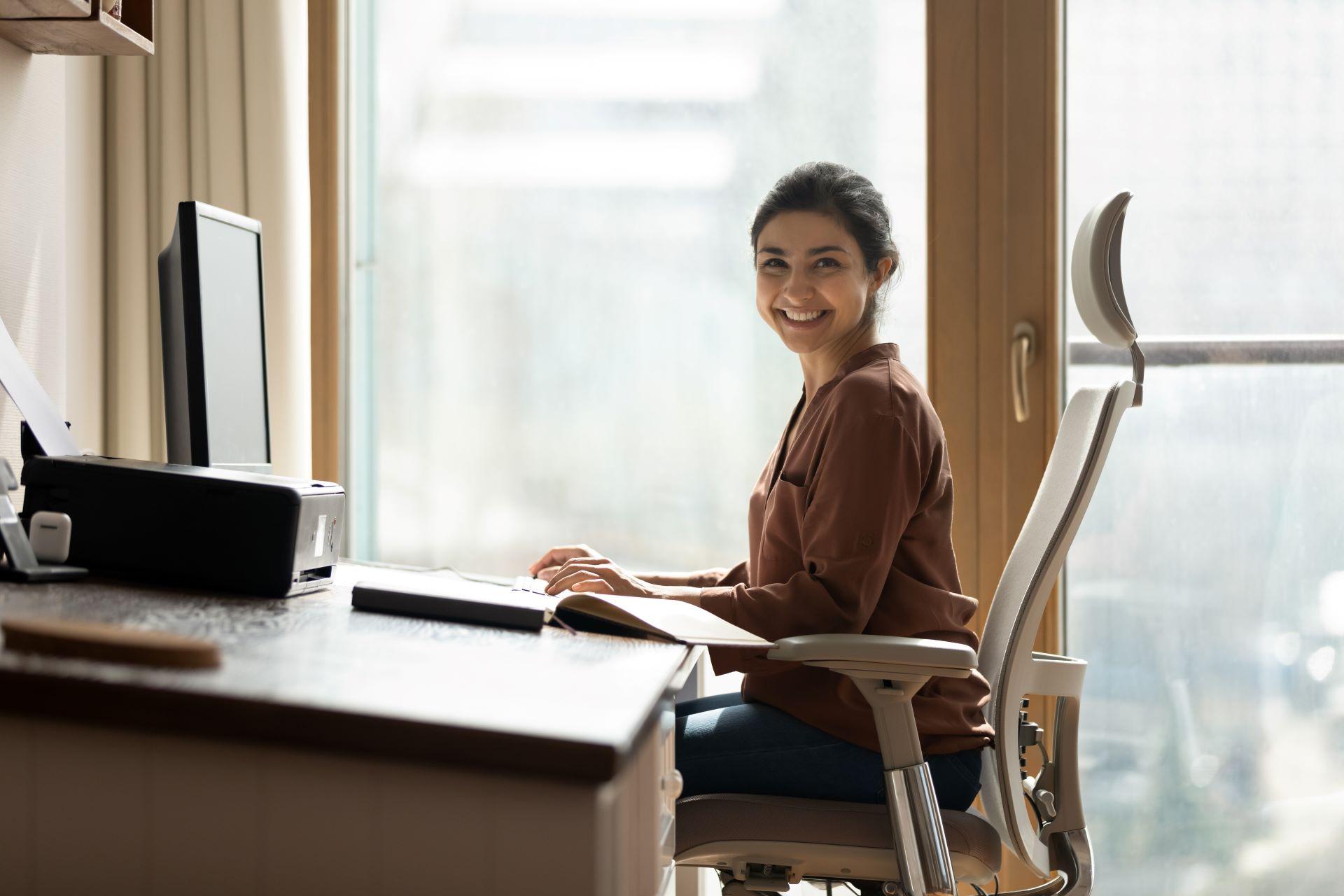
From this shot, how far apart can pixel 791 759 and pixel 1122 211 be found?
2.54 ft

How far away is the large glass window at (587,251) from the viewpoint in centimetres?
219

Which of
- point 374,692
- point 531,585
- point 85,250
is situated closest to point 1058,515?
point 531,585

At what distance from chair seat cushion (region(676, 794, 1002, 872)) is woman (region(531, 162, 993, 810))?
4 centimetres

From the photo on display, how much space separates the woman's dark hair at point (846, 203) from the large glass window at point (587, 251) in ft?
1.78

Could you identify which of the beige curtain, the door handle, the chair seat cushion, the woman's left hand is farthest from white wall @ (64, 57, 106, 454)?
the door handle

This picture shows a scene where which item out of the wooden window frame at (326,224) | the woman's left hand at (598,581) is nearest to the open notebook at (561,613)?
the woman's left hand at (598,581)

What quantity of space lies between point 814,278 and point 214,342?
829 mm

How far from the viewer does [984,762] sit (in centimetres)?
137

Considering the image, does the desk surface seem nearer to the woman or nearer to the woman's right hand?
the woman

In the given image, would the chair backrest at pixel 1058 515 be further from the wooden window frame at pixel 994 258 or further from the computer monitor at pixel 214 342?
the computer monitor at pixel 214 342

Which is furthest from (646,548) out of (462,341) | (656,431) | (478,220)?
(478,220)

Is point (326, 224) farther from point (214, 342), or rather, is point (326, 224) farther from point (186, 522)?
point (186, 522)

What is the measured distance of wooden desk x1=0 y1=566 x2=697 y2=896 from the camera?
0.68 m

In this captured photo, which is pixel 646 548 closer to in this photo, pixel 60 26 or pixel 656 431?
pixel 656 431
